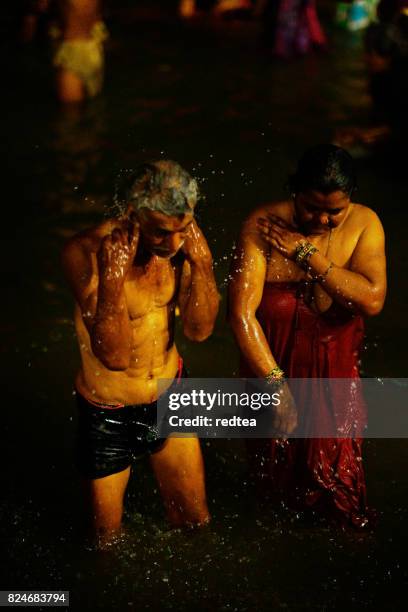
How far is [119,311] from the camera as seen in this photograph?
11.5ft

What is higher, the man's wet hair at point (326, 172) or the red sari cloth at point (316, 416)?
the man's wet hair at point (326, 172)

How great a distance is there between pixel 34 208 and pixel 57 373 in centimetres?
263

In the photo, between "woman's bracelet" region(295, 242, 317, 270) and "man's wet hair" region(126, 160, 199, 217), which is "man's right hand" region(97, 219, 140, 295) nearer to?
"man's wet hair" region(126, 160, 199, 217)

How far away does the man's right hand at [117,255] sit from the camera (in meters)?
3.37

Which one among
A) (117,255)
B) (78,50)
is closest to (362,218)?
(117,255)

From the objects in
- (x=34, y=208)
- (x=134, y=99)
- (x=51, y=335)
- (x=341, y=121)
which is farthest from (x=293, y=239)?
(x=134, y=99)

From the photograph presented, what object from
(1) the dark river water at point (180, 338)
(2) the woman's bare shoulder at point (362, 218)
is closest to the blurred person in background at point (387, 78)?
(1) the dark river water at point (180, 338)

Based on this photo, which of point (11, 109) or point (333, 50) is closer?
point (11, 109)

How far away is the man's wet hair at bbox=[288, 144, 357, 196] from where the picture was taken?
361cm

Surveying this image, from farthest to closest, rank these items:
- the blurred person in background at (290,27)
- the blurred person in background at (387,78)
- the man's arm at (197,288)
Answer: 1. the blurred person in background at (290,27)
2. the blurred person in background at (387,78)
3. the man's arm at (197,288)

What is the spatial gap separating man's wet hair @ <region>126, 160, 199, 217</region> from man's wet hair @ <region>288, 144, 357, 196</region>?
1.71ft

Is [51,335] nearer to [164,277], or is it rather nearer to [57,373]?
[57,373]

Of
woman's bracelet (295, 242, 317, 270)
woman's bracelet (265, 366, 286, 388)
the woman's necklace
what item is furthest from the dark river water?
woman's bracelet (295, 242, 317, 270)

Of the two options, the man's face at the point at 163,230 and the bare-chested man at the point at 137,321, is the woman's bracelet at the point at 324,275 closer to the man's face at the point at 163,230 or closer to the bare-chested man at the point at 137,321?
the bare-chested man at the point at 137,321
